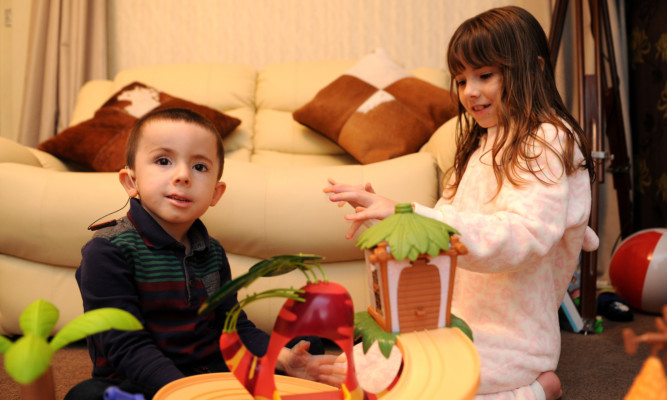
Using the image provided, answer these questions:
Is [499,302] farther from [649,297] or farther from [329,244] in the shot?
[649,297]

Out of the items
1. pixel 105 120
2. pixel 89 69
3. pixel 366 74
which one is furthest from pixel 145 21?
pixel 366 74

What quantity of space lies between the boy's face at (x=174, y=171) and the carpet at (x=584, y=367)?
55 cm

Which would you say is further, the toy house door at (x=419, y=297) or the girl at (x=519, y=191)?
the girl at (x=519, y=191)

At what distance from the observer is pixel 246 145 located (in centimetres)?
220

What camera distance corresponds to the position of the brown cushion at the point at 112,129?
1.87m

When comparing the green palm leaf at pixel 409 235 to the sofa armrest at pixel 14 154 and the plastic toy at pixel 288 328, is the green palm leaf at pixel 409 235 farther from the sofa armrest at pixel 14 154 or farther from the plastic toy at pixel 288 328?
the sofa armrest at pixel 14 154

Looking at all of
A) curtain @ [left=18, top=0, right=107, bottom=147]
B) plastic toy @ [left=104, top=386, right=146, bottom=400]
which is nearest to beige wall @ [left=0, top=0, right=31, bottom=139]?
curtain @ [left=18, top=0, right=107, bottom=147]

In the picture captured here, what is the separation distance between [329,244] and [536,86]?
0.66 m

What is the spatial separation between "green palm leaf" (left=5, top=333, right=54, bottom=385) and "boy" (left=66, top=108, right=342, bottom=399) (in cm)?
30

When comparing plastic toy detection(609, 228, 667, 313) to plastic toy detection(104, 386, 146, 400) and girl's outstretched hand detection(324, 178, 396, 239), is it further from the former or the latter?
plastic toy detection(104, 386, 146, 400)

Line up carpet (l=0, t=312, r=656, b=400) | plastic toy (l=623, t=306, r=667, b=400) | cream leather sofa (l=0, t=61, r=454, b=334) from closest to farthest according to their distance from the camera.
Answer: plastic toy (l=623, t=306, r=667, b=400) < carpet (l=0, t=312, r=656, b=400) < cream leather sofa (l=0, t=61, r=454, b=334)

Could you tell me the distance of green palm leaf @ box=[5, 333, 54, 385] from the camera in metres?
0.48

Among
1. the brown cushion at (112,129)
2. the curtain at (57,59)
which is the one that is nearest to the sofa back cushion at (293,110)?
the brown cushion at (112,129)

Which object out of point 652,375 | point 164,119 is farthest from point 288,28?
point 652,375
